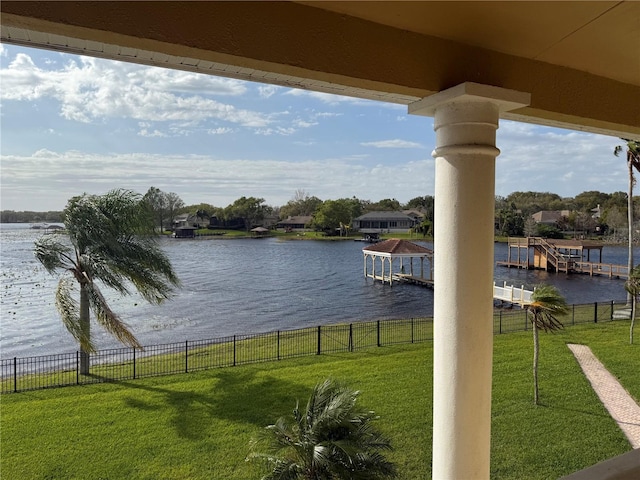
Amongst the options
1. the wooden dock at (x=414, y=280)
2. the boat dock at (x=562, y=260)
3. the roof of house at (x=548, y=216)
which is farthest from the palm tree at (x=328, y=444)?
the roof of house at (x=548, y=216)

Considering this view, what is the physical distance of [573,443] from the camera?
6.77 metres

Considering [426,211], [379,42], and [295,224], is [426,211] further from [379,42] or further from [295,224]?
[379,42]

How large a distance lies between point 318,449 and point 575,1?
418 cm

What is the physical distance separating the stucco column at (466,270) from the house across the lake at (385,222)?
69.4 m

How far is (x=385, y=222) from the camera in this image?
72.2 m

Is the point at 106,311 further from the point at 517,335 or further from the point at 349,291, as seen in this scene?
the point at 349,291

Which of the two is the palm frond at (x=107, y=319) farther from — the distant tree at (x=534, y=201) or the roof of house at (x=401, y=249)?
the distant tree at (x=534, y=201)

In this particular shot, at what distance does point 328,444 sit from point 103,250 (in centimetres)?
942

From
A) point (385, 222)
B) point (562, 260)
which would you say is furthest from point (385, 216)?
point (562, 260)

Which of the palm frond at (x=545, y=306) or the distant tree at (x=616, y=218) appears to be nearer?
the palm frond at (x=545, y=306)

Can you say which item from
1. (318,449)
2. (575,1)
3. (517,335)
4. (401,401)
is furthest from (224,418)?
(517,335)

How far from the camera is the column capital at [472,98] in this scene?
177 centimetres

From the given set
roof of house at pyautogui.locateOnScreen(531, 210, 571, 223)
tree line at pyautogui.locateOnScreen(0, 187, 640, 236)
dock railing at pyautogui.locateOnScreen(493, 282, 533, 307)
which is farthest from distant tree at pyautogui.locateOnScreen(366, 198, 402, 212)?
dock railing at pyautogui.locateOnScreen(493, 282, 533, 307)

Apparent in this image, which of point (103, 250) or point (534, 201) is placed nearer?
point (103, 250)
